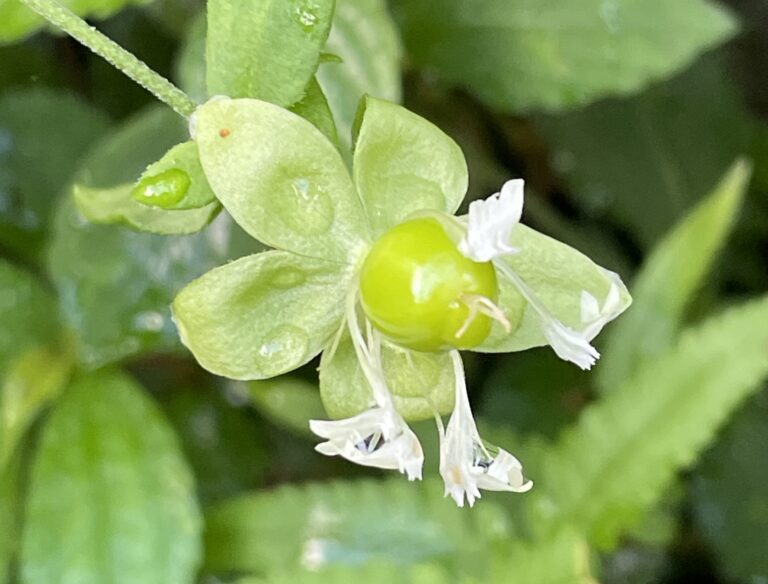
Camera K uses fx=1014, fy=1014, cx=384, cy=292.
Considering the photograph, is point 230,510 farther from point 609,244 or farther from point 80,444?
point 609,244

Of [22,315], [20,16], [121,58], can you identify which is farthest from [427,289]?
[22,315]

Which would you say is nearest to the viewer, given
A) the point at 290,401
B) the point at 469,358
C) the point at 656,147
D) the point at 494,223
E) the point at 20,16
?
the point at 494,223

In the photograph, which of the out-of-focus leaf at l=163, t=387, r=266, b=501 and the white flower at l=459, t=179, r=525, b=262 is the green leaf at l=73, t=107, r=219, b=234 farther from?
the out-of-focus leaf at l=163, t=387, r=266, b=501

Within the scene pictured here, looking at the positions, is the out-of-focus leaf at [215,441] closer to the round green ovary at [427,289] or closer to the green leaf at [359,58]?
the green leaf at [359,58]

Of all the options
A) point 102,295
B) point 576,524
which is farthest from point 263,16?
point 576,524

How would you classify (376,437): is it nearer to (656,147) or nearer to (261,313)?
(261,313)

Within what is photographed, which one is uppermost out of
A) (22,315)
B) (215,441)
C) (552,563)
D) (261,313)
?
(261,313)

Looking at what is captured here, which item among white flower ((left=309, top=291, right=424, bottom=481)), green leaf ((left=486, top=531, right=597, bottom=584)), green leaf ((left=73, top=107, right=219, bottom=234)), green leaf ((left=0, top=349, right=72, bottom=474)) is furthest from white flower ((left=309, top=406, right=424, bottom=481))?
green leaf ((left=0, top=349, right=72, bottom=474))
